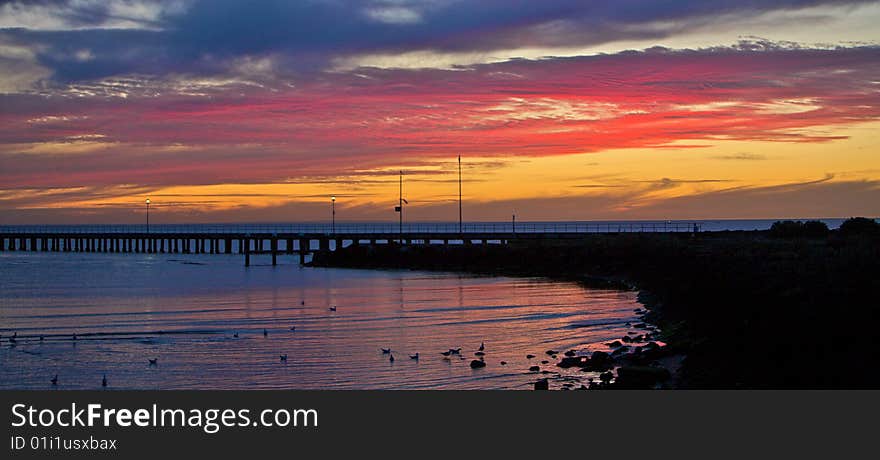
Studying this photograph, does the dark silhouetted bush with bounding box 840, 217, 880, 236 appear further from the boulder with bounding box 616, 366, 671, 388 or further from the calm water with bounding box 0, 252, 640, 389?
the boulder with bounding box 616, 366, 671, 388

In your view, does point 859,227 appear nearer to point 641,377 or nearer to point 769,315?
point 769,315

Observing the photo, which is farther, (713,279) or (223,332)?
(713,279)

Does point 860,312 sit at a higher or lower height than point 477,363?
higher

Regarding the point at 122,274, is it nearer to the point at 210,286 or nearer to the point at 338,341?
the point at 210,286

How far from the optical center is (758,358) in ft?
59.0

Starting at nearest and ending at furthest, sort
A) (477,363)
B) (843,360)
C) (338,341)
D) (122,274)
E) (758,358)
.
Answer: (843,360)
(758,358)
(477,363)
(338,341)
(122,274)

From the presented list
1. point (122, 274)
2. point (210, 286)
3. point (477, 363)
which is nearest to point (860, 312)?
point (477, 363)

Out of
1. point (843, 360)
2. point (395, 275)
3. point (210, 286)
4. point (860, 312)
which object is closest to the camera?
point (843, 360)

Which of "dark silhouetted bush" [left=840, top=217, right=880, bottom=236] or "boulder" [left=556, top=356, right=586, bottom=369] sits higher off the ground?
"dark silhouetted bush" [left=840, top=217, right=880, bottom=236]

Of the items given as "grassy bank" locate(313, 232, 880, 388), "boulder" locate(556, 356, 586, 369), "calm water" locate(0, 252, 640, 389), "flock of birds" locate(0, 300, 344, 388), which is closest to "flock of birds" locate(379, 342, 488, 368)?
"flock of birds" locate(0, 300, 344, 388)

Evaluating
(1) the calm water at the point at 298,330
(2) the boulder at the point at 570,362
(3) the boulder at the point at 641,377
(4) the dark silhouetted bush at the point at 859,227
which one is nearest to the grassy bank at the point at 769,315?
(3) the boulder at the point at 641,377

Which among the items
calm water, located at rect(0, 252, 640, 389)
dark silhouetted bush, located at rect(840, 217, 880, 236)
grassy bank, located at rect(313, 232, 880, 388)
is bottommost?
calm water, located at rect(0, 252, 640, 389)

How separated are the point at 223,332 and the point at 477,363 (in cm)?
1177

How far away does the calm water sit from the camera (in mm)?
21578
